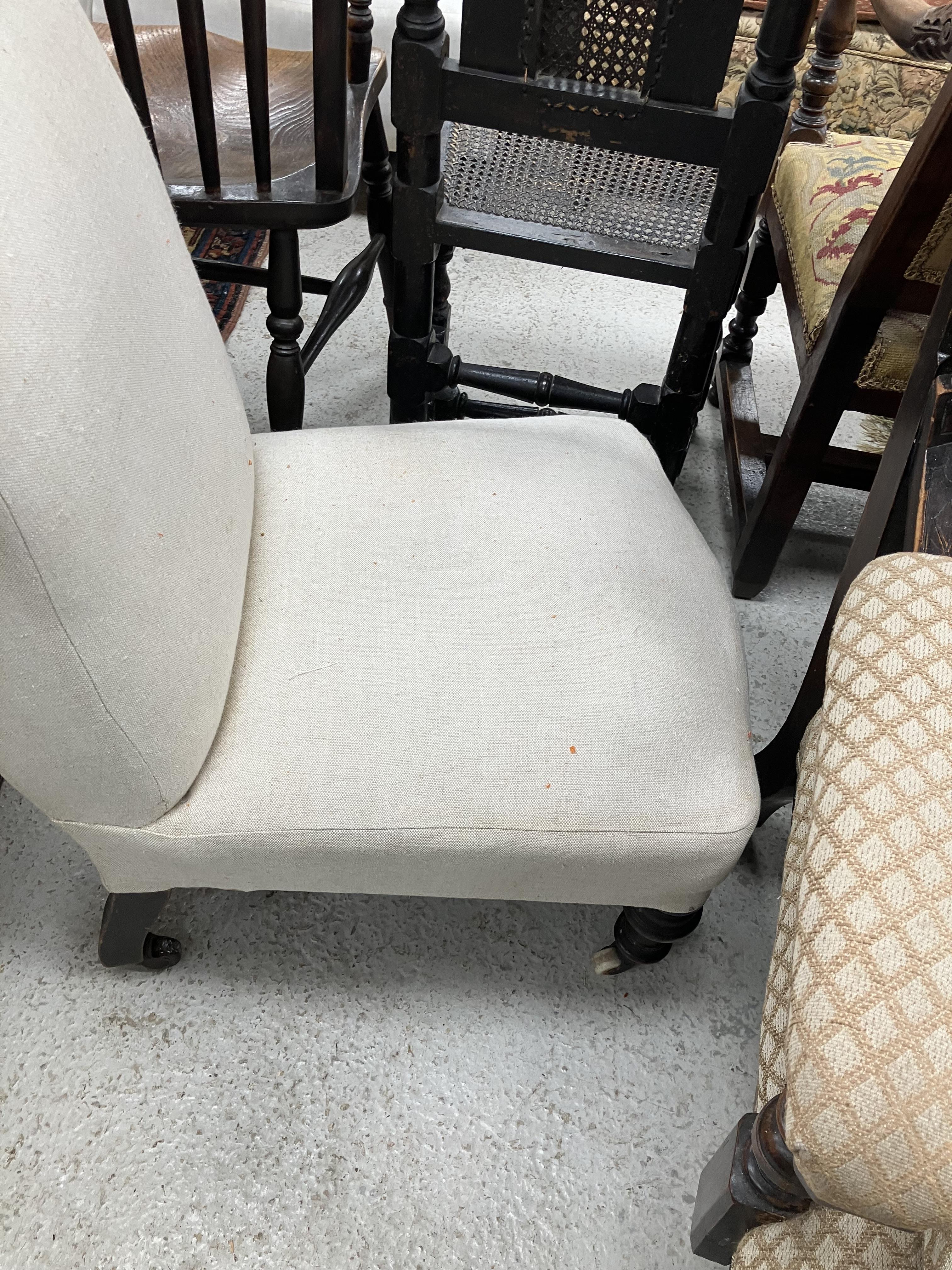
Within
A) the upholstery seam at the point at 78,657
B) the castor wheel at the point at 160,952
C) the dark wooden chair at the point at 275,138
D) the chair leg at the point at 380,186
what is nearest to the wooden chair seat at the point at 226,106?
the dark wooden chair at the point at 275,138

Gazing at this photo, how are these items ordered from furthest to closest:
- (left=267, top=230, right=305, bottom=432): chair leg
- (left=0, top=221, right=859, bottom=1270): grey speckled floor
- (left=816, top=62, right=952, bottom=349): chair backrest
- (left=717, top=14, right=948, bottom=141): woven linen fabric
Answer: (left=717, top=14, right=948, bottom=141): woven linen fabric
(left=267, top=230, right=305, bottom=432): chair leg
(left=816, top=62, right=952, bottom=349): chair backrest
(left=0, top=221, right=859, bottom=1270): grey speckled floor

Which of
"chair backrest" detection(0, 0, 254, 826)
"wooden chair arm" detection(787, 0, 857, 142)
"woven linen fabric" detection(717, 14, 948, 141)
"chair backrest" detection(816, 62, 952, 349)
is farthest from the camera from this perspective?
"woven linen fabric" detection(717, 14, 948, 141)

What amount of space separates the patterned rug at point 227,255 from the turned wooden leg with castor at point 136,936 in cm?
125

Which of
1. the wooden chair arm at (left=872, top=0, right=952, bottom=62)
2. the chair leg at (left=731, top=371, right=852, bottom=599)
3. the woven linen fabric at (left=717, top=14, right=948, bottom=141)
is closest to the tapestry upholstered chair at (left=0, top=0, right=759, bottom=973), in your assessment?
the chair leg at (left=731, top=371, right=852, bottom=599)

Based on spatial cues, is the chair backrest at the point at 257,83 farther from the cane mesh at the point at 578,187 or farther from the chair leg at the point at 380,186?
the chair leg at the point at 380,186

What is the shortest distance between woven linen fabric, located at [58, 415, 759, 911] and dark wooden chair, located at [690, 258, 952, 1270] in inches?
5.1

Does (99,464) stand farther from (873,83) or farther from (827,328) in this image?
(873,83)

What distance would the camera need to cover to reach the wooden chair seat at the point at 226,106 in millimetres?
1215

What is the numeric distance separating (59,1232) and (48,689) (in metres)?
0.58

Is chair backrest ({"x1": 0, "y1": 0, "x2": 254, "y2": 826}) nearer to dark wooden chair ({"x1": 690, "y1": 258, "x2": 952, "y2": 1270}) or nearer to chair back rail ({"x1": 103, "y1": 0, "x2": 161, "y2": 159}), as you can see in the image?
chair back rail ({"x1": 103, "y1": 0, "x2": 161, "y2": 159})

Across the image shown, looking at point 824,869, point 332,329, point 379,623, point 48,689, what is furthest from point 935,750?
point 332,329

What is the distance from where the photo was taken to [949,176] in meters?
1.01

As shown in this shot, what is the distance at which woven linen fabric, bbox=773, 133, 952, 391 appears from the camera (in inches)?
46.8

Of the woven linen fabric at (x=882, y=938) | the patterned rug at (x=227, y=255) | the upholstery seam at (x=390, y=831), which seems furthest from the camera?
the patterned rug at (x=227, y=255)
